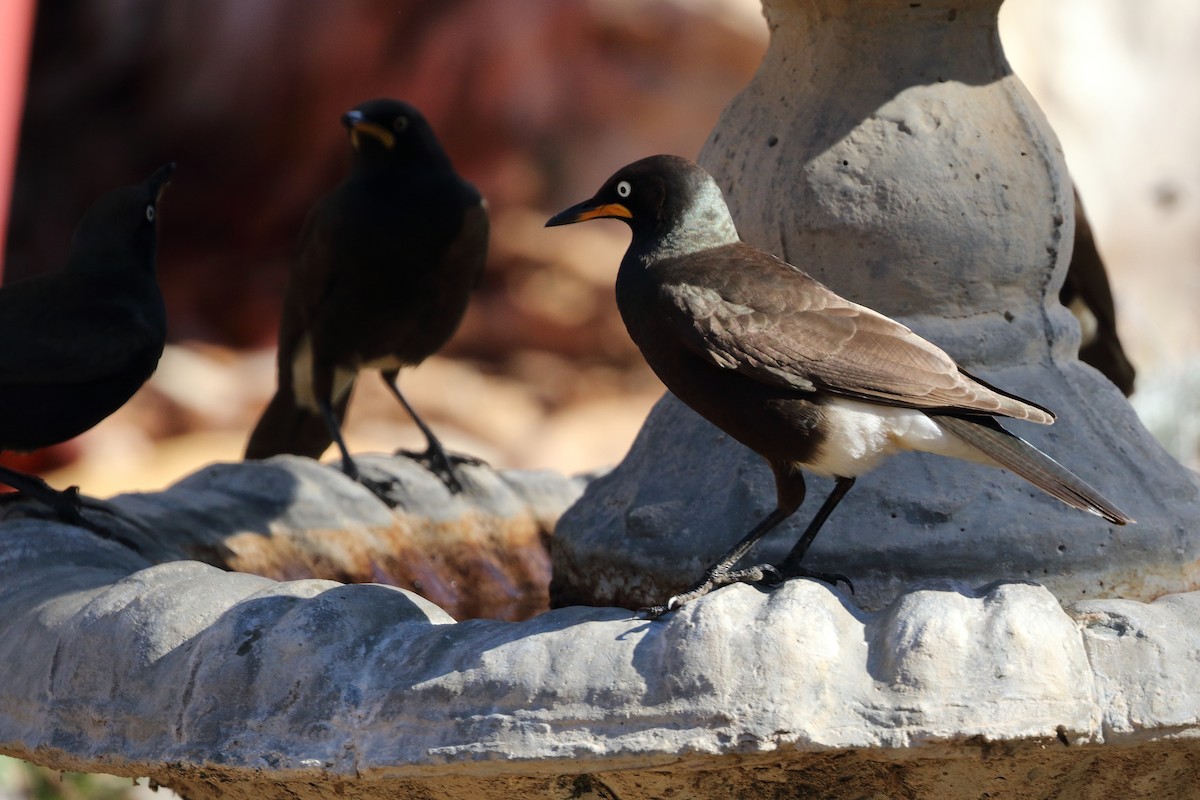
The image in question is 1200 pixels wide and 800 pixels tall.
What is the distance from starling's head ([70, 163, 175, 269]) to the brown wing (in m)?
1.55

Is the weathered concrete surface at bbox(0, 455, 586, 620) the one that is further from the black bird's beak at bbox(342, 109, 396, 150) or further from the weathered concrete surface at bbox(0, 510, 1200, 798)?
the black bird's beak at bbox(342, 109, 396, 150)

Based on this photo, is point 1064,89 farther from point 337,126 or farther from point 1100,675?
point 1100,675

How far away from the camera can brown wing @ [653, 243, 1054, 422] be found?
2.42 metres

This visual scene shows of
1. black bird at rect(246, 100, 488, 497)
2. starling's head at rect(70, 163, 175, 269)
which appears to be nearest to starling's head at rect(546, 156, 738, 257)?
starling's head at rect(70, 163, 175, 269)

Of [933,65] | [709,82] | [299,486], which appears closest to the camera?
[933,65]

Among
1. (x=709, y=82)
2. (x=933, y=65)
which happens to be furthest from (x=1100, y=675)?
(x=709, y=82)

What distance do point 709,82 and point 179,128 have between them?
3219mm

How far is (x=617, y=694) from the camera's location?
1904 mm

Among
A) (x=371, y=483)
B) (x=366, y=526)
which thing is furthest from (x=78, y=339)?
(x=371, y=483)

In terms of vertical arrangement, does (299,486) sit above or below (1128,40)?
below

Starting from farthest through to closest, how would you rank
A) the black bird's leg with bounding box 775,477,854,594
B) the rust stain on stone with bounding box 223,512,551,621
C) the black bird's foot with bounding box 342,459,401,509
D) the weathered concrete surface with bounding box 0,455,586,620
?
the black bird's foot with bounding box 342,459,401,509 < the rust stain on stone with bounding box 223,512,551,621 < the weathered concrete surface with bounding box 0,455,586,620 < the black bird's leg with bounding box 775,477,854,594

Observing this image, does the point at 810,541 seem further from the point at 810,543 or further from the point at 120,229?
the point at 120,229

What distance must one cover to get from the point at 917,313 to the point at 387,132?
2142 millimetres

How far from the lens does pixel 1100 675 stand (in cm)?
193
